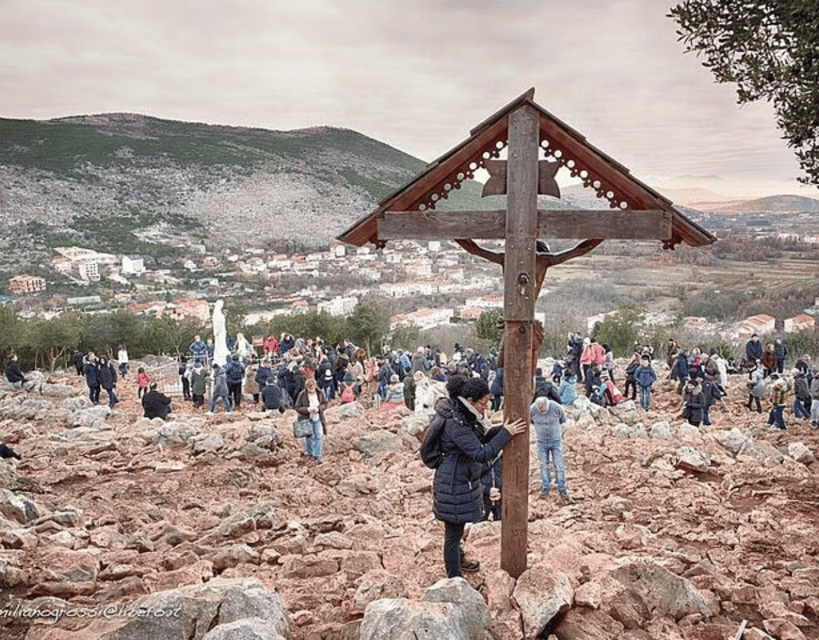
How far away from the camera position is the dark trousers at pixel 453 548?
14.8 feet

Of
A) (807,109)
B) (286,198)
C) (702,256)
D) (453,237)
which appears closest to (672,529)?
(453,237)

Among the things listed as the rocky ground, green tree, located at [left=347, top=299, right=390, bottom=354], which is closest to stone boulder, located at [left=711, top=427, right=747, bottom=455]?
the rocky ground

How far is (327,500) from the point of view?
791cm

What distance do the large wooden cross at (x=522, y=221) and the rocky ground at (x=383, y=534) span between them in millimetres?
833

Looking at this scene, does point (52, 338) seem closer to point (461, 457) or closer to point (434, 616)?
point (461, 457)

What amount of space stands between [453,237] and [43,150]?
147401 mm

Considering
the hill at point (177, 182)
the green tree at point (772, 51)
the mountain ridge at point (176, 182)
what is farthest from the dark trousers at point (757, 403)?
the hill at point (177, 182)

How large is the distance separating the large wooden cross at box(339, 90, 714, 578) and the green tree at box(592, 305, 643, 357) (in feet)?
119

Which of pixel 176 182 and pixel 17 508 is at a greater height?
pixel 176 182

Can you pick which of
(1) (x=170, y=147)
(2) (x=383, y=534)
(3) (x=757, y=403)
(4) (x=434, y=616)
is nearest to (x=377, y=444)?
(2) (x=383, y=534)

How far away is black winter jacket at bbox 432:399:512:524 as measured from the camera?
4363mm

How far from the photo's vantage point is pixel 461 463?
4469 millimetres

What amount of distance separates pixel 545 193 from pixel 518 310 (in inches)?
36.9

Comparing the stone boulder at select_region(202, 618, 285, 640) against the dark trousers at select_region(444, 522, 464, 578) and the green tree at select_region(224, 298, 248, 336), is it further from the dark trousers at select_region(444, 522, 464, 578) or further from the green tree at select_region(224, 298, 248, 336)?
the green tree at select_region(224, 298, 248, 336)
